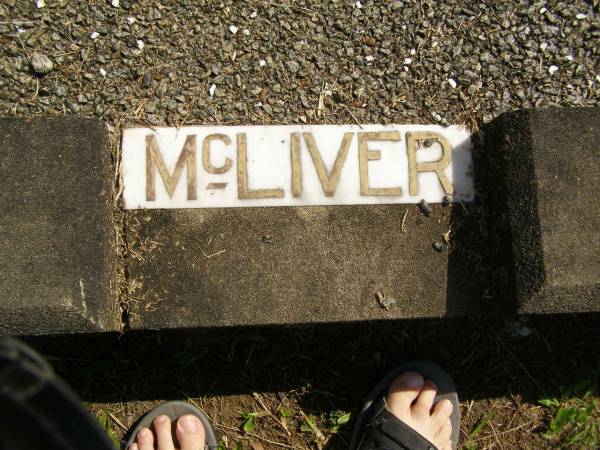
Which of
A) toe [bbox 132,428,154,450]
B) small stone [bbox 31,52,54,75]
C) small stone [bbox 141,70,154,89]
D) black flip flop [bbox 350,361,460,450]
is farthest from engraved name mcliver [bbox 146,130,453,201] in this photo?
toe [bbox 132,428,154,450]

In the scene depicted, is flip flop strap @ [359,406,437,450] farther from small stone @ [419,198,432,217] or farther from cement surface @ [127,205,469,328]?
small stone @ [419,198,432,217]

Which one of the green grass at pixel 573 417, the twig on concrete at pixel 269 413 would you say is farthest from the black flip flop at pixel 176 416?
the green grass at pixel 573 417

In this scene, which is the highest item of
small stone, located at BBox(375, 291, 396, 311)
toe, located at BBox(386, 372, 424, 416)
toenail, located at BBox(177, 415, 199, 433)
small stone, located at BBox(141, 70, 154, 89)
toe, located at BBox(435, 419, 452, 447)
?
small stone, located at BBox(141, 70, 154, 89)

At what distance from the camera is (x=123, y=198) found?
206 cm

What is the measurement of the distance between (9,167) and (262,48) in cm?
113

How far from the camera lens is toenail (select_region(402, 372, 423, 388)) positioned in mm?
2373

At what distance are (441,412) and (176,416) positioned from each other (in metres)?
1.26

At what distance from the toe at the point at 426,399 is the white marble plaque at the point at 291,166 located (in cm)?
92

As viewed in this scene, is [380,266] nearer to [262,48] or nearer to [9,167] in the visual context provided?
[262,48]

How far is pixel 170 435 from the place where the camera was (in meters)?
2.35

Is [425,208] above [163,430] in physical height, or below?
above

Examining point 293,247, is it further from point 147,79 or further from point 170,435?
point 170,435

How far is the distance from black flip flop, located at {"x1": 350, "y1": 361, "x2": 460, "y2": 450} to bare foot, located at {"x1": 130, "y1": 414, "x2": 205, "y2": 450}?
73cm

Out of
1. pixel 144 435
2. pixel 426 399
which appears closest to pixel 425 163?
pixel 426 399
